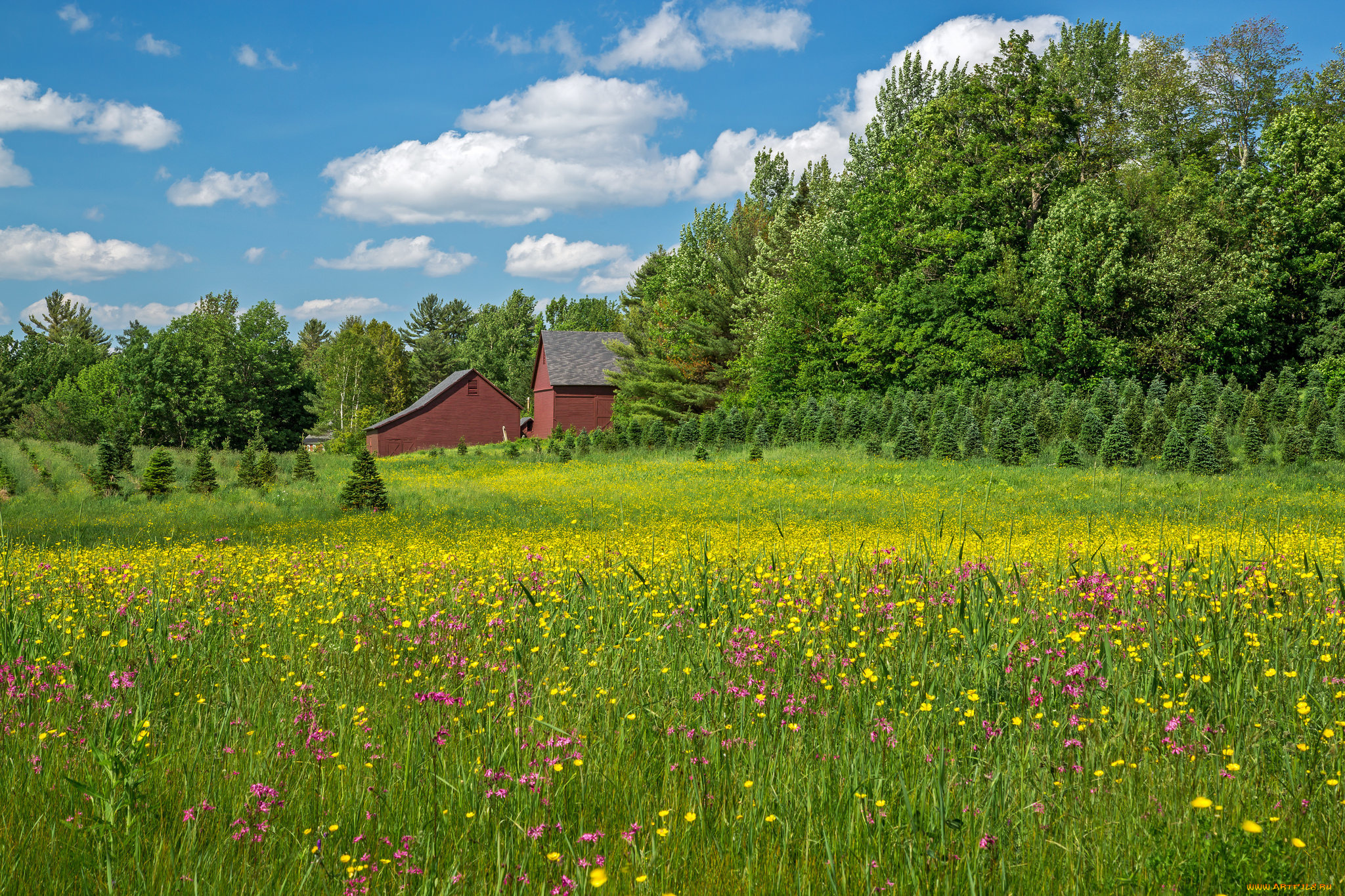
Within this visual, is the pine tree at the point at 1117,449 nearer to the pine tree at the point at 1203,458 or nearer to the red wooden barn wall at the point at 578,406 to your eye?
the pine tree at the point at 1203,458

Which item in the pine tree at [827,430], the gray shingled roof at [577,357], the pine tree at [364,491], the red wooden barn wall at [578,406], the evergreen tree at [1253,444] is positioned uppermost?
the gray shingled roof at [577,357]

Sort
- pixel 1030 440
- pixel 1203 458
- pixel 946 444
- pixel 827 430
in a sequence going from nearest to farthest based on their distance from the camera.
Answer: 1. pixel 1203 458
2. pixel 1030 440
3. pixel 946 444
4. pixel 827 430

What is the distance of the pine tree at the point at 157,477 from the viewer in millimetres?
21672

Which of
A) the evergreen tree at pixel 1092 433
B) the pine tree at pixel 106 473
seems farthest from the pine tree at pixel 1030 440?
the pine tree at pixel 106 473

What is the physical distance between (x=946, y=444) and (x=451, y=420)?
37.2m

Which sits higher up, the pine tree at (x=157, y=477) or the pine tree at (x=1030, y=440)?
the pine tree at (x=1030, y=440)

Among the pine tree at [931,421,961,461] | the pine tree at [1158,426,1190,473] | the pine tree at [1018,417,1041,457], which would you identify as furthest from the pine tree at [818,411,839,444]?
the pine tree at [1158,426,1190,473]

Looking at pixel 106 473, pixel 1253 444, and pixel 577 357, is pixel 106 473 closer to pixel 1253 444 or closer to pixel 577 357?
pixel 1253 444

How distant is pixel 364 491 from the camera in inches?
738

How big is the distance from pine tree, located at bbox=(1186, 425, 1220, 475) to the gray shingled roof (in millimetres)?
36707

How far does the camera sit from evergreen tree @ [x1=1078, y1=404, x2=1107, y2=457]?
23.3 meters

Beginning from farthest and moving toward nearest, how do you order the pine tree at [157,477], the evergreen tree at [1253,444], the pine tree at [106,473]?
the pine tree at [106,473], the pine tree at [157,477], the evergreen tree at [1253,444]

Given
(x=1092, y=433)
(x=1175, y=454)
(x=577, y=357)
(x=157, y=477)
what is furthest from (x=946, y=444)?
Result: (x=577, y=357)

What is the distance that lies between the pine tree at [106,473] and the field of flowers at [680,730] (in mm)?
18911
